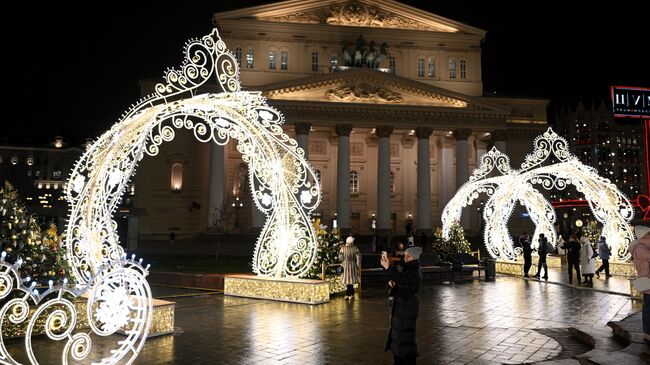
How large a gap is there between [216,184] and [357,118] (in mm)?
12434

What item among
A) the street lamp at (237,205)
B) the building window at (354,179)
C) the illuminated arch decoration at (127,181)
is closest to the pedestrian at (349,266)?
the illuminated arch decoration at (127,181)

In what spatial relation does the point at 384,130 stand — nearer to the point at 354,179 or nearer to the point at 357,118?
the point at 357,118

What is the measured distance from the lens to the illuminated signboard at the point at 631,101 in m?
17.2

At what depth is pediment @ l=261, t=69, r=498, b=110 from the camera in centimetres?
4184

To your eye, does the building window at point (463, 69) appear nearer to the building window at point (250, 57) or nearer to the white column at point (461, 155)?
the white column at point (461, 155)

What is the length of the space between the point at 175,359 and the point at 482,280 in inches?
595

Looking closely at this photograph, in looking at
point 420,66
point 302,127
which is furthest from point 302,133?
point 420,66

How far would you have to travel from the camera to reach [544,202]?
23.5 metres

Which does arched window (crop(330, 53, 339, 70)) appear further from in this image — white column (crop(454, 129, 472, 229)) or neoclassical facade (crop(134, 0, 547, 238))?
white column (crop(454, 129, 472, 229))

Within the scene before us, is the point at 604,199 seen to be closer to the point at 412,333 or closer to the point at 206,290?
the point at 206,290

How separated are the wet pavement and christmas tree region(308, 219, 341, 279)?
3.57 feet

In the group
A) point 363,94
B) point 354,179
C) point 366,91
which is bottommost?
point 354,179

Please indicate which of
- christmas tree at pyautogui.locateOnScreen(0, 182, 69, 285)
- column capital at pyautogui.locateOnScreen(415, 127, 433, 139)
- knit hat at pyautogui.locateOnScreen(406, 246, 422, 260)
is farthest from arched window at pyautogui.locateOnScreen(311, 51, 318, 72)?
knit hat at pyautogui.locateOnScreen(406, 246, 422, 260)

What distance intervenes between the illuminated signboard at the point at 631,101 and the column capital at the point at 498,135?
27412mm
